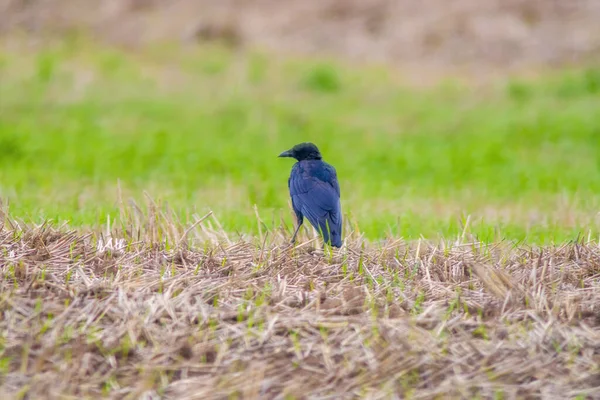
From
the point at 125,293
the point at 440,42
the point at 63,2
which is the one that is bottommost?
the point at 125,293

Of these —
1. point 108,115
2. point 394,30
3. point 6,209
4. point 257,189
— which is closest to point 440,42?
point 394,30

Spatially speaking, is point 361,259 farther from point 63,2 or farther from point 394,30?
point 63,2

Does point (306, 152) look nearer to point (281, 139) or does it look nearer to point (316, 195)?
point (316, 195)

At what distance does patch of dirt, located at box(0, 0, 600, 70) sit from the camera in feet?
68.3

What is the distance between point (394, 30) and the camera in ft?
73.5

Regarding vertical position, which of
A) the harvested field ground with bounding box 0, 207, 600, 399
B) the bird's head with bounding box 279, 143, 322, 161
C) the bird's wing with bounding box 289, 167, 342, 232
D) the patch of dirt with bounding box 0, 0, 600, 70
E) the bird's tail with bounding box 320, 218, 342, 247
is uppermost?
the patch of dirt with bounding box 0, 0, 600, 70

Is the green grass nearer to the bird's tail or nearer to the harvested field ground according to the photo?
the bird's tail

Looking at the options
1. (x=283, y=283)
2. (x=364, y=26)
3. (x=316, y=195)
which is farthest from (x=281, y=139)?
(x=364, y=26)

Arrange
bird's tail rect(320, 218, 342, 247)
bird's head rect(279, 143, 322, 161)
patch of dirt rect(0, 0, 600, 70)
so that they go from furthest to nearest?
patch of dirt rect(0, 0, 600, 70) < bird's head rect(279, 143, 322, 161) < bird's tail rect(320, 218, 342, 247)

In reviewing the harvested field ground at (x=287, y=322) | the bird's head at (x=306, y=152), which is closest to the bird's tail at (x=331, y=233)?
the harvested field ground at (x=287, y=322)

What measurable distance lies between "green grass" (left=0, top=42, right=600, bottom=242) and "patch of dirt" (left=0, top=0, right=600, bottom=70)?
226cm

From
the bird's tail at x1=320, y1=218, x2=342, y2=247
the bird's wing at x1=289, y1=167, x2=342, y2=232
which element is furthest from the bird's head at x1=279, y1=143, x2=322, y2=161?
the bird's tail at x1=320, y1=218, x2=342, y2=247

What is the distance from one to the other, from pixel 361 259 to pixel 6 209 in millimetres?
2351

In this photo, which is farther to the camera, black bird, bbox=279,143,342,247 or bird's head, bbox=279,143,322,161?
bird's head, bbox=279,143,322,161
